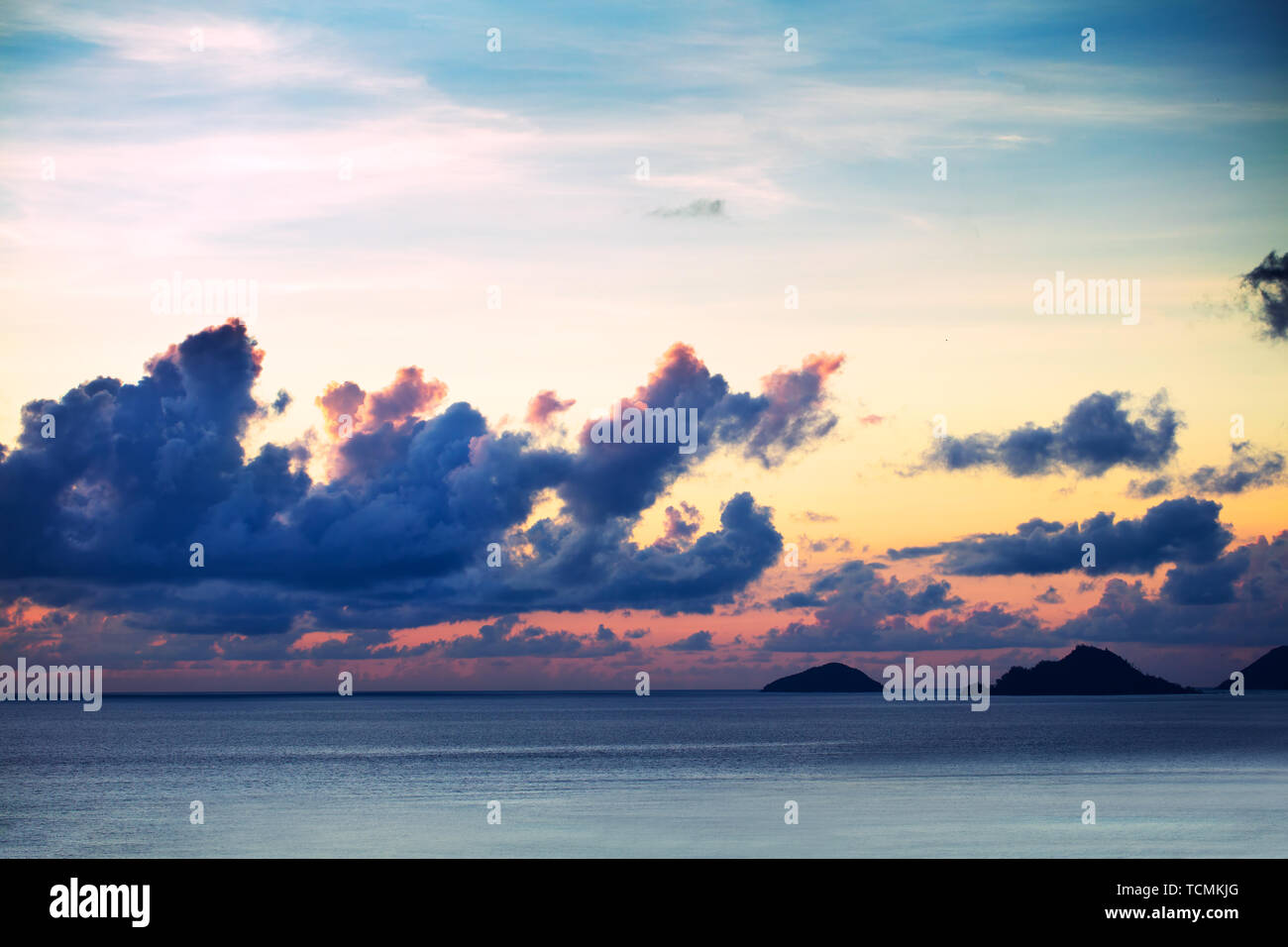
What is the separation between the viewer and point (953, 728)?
627 feet

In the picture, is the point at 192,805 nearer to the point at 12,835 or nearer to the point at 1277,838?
the point at 12,835

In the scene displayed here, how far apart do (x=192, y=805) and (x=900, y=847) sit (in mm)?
41697

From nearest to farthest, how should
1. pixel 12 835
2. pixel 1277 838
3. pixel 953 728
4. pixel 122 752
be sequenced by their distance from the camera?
pixel 1277 838
pixel 12 835
pixel 122 752
pixel 953 728
